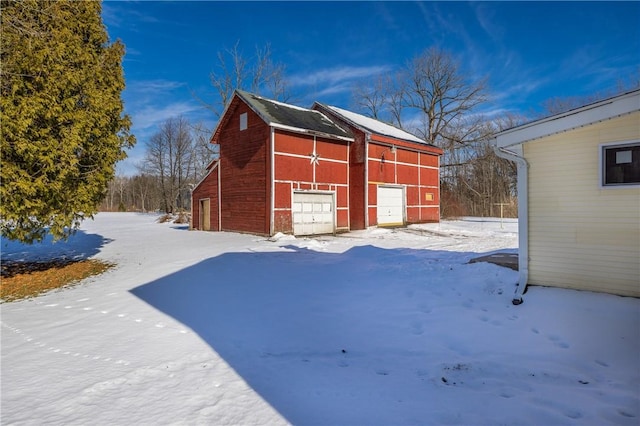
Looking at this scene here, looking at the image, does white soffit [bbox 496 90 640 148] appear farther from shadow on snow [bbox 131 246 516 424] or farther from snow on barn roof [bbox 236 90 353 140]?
snow on barn roof [bbox 236 90 353 140]

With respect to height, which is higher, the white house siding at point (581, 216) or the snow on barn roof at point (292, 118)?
the snow on barn roof at point (292, 118)

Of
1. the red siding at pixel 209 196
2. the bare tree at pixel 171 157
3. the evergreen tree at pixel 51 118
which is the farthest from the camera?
the bare tree at pixel 171 157

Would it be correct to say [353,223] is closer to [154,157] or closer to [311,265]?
[311,265]

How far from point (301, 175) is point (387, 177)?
17.8 ft

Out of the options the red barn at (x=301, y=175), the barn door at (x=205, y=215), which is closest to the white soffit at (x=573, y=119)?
the red barn at (x=301, y=175)

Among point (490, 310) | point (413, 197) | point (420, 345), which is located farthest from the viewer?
point (413, 197)

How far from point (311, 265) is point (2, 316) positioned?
582cm

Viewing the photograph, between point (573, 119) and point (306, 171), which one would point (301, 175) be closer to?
point (306, 171)

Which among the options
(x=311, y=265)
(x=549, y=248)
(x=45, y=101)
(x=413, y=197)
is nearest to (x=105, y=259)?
(x=45, y=101)

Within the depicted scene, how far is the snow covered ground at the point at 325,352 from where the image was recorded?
2.91 metres

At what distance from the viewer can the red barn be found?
50.1ft

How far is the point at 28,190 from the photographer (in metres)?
7.44

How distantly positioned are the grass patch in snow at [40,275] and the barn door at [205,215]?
27.1ft

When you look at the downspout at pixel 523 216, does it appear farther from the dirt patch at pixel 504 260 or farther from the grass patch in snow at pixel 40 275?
the grass patch in snow at pixel 40 275
